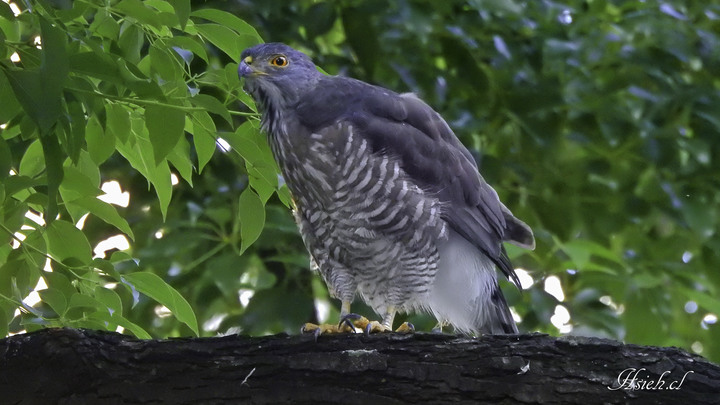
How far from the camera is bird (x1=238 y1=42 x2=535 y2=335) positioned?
3.36m

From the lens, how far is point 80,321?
253cm

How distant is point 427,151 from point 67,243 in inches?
58.3

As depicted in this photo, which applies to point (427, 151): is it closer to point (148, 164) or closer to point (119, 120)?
point (148, 164)

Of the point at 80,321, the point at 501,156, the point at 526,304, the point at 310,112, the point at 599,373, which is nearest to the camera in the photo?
the point at 599,373

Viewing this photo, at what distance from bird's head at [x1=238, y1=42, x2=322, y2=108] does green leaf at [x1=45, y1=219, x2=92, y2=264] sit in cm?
111

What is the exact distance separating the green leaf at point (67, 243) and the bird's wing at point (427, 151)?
1104 millimetres

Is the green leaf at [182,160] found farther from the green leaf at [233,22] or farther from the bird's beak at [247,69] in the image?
the bird's beak at [247,69]

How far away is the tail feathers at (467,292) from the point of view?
3.73 metres

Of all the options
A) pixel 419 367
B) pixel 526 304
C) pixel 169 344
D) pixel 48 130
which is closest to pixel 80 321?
pixel 169 344

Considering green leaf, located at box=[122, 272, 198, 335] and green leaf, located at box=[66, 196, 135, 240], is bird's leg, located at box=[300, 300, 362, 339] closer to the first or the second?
green leaf, located at box=[122, 272, 198, 335]

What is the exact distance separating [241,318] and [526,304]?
1.40 meters

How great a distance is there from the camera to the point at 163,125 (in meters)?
2.29

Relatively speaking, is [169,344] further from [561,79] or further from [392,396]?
[561,79]

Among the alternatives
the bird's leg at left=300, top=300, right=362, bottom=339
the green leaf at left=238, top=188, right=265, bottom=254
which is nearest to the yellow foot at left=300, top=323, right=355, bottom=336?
the bird's leg at left=300, top=300, right=362, bottom=339
